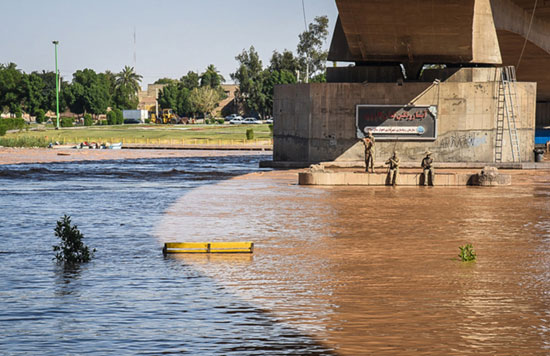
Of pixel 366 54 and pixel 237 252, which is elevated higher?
pixel 366 54

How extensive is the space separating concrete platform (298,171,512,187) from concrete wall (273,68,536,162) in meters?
9.64

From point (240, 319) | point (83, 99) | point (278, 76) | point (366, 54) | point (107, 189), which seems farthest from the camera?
point (83, 99)

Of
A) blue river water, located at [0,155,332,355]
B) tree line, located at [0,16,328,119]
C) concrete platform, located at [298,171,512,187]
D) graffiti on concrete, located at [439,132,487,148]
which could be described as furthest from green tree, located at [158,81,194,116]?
blue river water, located at [0,155,332,355]

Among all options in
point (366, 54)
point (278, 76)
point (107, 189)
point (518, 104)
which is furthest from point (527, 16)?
point (278, 76)

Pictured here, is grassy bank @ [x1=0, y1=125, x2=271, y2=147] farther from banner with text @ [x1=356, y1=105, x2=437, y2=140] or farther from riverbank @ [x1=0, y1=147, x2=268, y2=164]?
banner with text @ [x1=356, y1=105, x2=437, y2=140]

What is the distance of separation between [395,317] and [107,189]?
24.7m

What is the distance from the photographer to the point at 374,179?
121 ft

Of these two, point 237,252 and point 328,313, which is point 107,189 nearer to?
point 237,252

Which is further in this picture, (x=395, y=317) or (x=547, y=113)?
(x=547, y=113)

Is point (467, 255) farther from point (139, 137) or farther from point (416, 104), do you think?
point (139, 137)

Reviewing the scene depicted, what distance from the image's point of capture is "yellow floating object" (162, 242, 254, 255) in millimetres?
17500

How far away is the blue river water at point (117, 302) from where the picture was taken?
10.6 m

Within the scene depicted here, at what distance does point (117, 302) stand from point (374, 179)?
24958mm

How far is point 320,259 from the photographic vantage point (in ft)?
56.1
